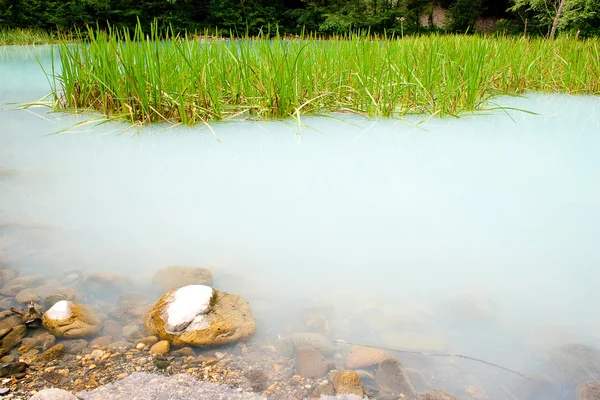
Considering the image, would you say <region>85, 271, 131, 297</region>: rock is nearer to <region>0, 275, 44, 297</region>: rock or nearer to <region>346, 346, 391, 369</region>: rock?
<region>0, 275, 44, 297</region>: rock

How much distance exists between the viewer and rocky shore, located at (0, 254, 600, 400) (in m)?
0.73

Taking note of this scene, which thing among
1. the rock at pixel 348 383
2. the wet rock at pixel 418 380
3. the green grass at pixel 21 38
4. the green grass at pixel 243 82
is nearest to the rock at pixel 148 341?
the rock at pixel 348 383

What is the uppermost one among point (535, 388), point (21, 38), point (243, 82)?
point (21, 38)

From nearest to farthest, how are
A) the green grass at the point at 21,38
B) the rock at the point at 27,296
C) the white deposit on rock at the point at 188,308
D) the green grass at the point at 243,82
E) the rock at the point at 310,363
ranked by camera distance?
the rock at the point at 310,363 < the white deposit on rock at the point at 188,308 < the rock at the point at 27,296 < the green grass at the point at 243,82 < the green grass at the point at 21,38

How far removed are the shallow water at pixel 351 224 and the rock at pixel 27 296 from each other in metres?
0.09

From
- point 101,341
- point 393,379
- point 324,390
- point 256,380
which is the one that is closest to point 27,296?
point 101,341

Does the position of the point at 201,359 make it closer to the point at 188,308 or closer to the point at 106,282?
the point at 188,308

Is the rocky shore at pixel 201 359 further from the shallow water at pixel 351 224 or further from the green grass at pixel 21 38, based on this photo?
the green grass at pixel 21 38

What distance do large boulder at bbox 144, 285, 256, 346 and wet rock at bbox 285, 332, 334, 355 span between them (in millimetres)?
85

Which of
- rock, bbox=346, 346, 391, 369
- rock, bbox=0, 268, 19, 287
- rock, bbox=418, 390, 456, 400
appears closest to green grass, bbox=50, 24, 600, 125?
rock, bbox=0, 268, 19, 287

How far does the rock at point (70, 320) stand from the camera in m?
0.87

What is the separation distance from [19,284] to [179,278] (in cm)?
37

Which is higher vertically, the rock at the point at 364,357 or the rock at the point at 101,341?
the rock at the point at 101,341

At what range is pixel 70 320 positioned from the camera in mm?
888
